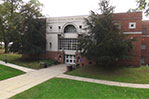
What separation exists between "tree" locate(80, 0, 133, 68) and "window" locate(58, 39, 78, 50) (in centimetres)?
731

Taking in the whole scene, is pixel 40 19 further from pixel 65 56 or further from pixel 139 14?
pixel 139 14

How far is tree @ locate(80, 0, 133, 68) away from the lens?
38.7 ft

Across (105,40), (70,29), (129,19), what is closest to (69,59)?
(70,29)

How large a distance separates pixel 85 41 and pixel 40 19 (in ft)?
41.0

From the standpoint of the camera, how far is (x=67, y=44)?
72.5ft

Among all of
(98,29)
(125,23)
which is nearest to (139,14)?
(125,23)

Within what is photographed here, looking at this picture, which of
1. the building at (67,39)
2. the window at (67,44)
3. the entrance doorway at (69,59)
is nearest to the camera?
the building at (67,39)

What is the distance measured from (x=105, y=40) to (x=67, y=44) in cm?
1130

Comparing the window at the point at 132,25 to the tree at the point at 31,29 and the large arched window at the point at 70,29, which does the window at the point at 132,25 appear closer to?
the large arched window at the point at 70,29

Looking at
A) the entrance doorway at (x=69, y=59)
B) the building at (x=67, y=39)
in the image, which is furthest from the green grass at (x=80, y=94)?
the entrance doorway at (x=69, y=59)

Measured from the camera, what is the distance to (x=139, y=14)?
54.0ft

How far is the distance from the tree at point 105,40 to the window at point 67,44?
7.31 m

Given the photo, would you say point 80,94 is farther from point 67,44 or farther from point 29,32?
→ point 29,32

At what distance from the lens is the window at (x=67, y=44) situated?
70.5 feet
